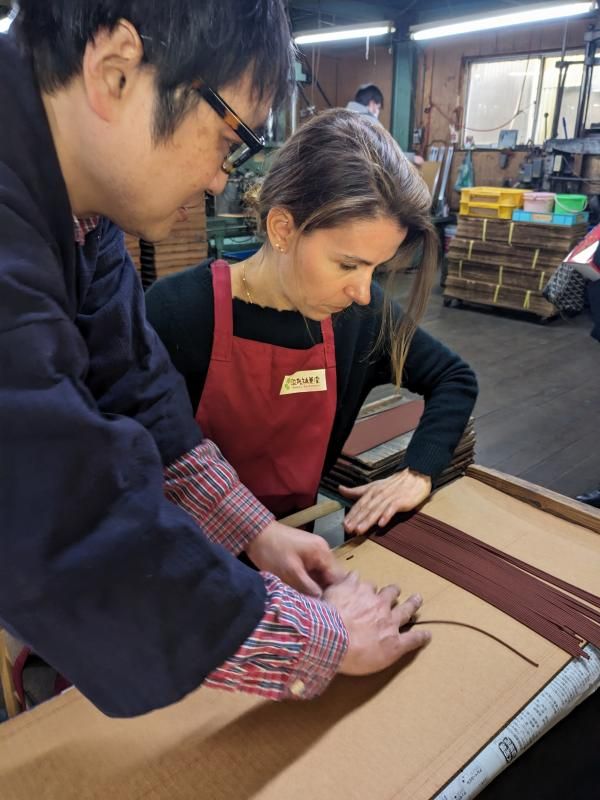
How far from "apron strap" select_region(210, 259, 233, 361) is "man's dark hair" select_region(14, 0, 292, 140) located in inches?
29.0

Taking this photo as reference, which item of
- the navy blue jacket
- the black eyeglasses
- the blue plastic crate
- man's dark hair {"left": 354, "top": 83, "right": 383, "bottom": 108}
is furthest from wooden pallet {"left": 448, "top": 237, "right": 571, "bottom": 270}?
the navy blue jacket

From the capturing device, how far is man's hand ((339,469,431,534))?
1.23 m

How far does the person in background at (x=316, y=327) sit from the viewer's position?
1.24m

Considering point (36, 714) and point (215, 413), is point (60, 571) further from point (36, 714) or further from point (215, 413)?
point (215, 413)

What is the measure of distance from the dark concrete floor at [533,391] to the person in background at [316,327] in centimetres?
24

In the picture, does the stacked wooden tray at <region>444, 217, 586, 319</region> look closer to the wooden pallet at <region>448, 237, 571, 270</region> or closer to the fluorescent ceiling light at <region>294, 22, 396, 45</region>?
the wooden pallet at <region>448, 237, 571, 270</region>

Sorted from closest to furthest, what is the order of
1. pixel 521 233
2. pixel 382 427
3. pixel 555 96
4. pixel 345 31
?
pixel 382 427, pixel 521 233, pixel 345 31, pixel 555 96

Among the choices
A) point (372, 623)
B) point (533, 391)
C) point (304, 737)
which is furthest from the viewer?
point (533, 391)

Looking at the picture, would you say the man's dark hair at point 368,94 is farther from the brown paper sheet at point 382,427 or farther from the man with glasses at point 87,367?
the man with glasses at point 87,367

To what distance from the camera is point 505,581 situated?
1.06 meters

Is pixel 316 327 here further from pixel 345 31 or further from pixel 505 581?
pixel 345 31

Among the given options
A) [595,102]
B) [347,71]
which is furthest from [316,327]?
[347,71]

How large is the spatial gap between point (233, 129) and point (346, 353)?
0.86 meters

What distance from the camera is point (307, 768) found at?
0.72m
